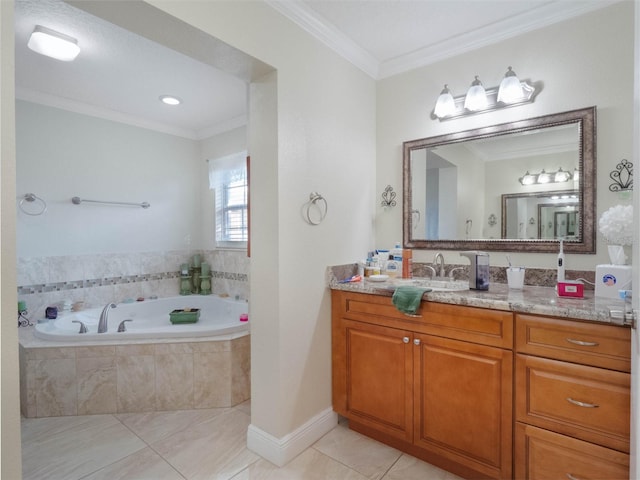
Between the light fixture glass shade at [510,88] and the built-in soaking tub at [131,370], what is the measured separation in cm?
245

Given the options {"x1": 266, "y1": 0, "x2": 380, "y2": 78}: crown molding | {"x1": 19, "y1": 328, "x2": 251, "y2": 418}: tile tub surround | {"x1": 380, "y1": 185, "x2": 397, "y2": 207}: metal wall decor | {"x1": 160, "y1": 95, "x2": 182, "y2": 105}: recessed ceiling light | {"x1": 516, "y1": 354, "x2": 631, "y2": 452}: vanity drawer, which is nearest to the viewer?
{"x1": 516, "y1": 354, "x2": 631, "y2": 452}: vanity drawer

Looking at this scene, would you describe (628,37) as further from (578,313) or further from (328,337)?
(328,337)

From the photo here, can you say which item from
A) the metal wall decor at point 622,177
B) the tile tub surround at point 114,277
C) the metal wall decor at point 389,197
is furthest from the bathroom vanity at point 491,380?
the tile tub surround at point 114,277

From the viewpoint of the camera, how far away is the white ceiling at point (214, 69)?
1.84 m

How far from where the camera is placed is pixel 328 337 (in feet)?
7.04

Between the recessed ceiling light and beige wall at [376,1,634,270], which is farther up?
the recessed ceiling light

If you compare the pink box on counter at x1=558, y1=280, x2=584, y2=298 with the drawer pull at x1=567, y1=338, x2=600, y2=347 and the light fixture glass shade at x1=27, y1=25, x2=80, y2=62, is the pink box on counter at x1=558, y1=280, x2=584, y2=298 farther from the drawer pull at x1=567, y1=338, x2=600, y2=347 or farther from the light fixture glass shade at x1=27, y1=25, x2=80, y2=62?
the light fixture glass shade at x1=27, y1=25, x2=80, y2=62

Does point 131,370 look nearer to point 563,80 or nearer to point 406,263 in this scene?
point 406,263

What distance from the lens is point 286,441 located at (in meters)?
1.82

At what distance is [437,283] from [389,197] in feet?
2.61

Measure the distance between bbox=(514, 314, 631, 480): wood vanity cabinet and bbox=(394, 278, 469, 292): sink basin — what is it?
1.64 ft

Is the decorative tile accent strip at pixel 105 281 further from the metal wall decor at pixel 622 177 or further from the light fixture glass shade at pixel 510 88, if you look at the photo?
the metal wall decor at pixel 622 177

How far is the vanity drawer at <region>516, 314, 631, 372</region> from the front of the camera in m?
1.24

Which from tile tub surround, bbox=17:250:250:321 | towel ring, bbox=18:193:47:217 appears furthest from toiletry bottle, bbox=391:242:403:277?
towel ring, bbox=18:193:47:217
